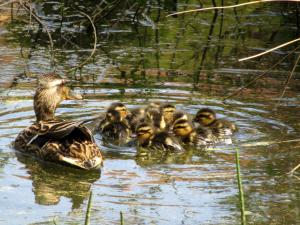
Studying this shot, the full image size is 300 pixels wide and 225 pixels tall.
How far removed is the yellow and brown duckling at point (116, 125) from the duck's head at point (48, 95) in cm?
36

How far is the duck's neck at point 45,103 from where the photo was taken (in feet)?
20.9

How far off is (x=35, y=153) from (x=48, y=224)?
1558 mm

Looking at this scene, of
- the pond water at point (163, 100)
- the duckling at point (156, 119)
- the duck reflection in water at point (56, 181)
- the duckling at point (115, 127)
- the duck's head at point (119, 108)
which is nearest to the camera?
the pond water at point (163, 100)

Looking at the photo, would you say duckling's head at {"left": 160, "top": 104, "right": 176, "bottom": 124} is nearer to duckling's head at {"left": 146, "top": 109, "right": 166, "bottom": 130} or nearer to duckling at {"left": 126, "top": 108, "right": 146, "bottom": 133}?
duckling's head at {"left": 146, "top": 109, "right": 166, "bottom": 130}

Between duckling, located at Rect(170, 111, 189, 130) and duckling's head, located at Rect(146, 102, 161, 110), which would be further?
duckling's head, located at Rect(146, 102, 161, 110)

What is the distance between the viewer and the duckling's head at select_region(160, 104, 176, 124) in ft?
21.5

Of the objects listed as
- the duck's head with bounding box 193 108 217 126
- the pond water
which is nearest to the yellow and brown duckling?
the pond water

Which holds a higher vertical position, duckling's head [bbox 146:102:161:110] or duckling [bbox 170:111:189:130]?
duckling [bbox 170:111:189:130]

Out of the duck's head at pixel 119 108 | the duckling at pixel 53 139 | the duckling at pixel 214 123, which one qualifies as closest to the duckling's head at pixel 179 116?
the duckling at pixel 214 123

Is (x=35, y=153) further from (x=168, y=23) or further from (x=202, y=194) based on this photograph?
(x=168, y=23)

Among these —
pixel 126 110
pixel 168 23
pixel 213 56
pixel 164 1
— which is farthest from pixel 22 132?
pixel 164 1

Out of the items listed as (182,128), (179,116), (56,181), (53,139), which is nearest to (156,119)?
(179,116)

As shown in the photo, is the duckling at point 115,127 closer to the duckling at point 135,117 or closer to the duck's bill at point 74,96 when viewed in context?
the duckling at point 135,117

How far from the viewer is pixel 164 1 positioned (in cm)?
1056
